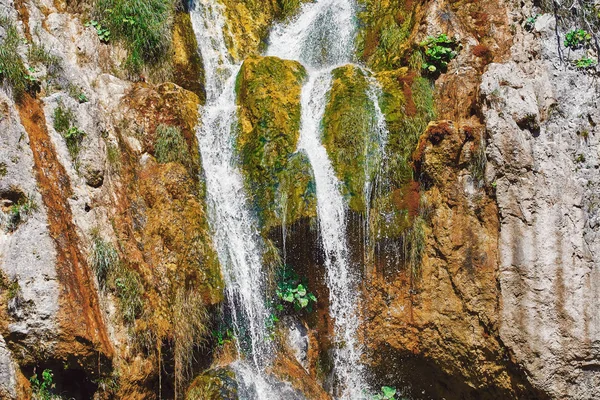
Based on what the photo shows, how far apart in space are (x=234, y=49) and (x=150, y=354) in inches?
204

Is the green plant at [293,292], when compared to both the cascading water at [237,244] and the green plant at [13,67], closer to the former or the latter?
the cascading water at [237,244]

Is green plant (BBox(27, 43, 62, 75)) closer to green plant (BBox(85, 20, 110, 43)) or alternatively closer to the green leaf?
green plant (BBox(85, 20, 110, 43))

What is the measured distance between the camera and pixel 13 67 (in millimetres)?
5941

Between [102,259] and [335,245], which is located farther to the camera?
[335,245]

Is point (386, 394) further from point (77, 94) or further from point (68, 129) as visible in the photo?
point (77, 94)

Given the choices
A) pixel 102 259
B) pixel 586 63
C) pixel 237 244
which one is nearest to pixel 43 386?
pixel 102 259

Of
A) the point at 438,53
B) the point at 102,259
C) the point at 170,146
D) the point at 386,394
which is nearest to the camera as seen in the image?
the point at 102,259

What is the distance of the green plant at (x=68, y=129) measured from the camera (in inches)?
242

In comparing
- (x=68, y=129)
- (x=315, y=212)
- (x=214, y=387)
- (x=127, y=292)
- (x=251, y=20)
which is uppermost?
(x=251, y=20)

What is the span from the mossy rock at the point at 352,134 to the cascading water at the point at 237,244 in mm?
1286

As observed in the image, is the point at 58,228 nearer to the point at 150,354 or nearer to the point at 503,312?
the point at 150,354

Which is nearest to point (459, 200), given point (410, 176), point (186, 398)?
point (410, 176)

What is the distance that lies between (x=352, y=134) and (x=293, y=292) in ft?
7.03

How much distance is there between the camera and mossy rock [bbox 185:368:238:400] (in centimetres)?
598
